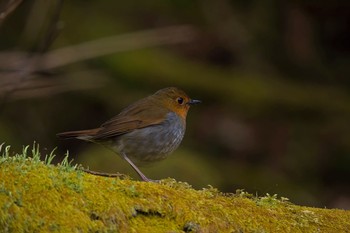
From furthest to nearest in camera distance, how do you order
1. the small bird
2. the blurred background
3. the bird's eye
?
1. the blurred background
2. the bird's eye
3. the small bird

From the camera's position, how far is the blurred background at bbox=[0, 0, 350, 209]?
8086mm

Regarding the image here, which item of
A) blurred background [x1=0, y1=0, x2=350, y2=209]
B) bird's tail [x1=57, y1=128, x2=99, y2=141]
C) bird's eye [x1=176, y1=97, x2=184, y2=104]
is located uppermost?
blurred background [x1=0, y1=0, x2=350, y2=209]

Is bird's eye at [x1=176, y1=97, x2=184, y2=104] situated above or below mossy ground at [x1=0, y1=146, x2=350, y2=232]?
above

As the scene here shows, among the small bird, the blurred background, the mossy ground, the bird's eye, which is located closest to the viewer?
the mossy ground

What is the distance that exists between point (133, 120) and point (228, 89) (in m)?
3.99

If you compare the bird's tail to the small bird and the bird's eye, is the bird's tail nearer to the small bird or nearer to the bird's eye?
the small bird

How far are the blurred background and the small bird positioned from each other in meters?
1.71

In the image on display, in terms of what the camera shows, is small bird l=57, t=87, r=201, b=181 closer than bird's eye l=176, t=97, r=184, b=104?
Yes

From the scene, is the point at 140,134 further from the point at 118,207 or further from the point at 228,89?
the point at 228,89

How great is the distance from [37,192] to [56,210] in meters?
0.09

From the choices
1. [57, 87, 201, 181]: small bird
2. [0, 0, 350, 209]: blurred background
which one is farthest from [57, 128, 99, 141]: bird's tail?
[0, 0, 350, 209]: blurred background

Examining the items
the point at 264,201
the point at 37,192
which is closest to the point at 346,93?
the point at 264,201

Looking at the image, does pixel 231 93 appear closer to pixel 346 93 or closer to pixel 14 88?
pixel 346 93

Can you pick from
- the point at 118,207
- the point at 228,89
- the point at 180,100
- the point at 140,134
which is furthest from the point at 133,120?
the point at 228,89
